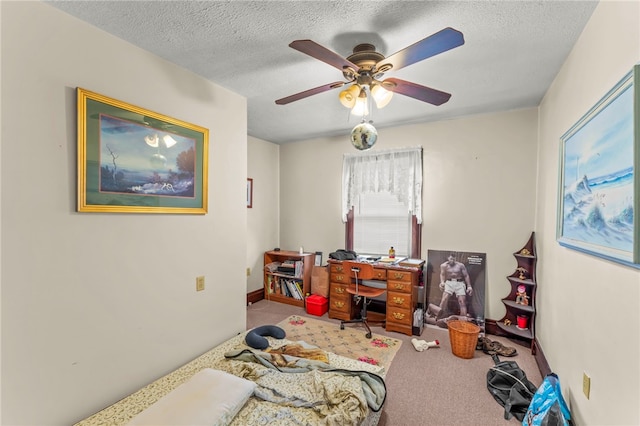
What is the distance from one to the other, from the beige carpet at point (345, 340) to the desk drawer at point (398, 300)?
379 mm

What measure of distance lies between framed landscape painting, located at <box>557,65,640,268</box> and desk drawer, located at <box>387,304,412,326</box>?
1769 mm

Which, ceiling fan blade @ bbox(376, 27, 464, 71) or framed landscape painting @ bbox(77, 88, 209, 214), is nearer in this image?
ceiling fan blade @ bbox(376, 27, 464, 71)

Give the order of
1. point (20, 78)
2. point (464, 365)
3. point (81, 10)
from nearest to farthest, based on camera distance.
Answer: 1. point (20, 78)
2. point (81, 10)
3. point (464, 365)

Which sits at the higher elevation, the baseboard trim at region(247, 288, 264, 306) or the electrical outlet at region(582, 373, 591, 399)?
the electrical outlet at region(582, 373, 591, 399)

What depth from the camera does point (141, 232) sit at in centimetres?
195

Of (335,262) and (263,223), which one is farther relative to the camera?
(263,223)

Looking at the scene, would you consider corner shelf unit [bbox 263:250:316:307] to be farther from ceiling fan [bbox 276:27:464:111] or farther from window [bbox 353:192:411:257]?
ceiling fan [bbox 276:27:464:111]

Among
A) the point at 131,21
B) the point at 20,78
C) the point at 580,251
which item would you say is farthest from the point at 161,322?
the point at 580,251

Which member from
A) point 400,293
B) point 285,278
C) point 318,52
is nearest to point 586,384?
point 400,293

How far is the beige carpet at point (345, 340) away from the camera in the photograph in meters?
2.71

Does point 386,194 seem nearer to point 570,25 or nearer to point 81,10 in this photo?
point 570,25

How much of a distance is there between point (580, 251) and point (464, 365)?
1.49m

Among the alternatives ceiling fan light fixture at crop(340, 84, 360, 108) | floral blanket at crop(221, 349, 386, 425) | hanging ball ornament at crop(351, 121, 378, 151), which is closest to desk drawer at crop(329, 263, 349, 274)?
floral blanket at crop(221, 349, 386, 425)

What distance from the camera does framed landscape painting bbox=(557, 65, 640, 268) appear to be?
3.68 feet
